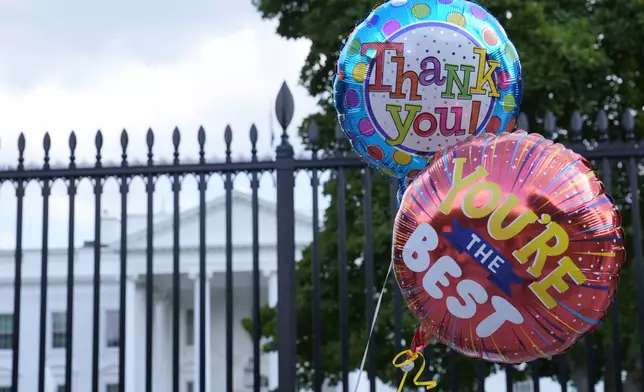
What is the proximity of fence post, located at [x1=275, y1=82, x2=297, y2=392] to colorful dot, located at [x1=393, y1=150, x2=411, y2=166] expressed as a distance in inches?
49.8

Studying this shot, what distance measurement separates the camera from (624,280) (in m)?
7.09

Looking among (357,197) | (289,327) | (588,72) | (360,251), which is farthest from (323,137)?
(289,327)

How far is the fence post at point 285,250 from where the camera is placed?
4.80 m

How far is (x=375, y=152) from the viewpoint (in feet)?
12.0

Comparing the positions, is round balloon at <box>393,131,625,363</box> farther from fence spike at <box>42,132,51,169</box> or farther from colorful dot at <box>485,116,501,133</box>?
fence spike at <box>42,132,51,169</box>

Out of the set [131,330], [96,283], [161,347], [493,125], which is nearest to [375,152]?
[493,125]

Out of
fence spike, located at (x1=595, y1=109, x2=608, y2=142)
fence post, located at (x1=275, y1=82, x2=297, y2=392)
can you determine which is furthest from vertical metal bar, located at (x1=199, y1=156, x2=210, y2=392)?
fence spike, located at (x1=595, y1=109, x2=608, y2=142)

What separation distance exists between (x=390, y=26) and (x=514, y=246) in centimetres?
123

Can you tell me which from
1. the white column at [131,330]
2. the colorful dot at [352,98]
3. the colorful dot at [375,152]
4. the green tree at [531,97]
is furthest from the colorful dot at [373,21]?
the white column at [131,330]

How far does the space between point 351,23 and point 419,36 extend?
501 centimetres

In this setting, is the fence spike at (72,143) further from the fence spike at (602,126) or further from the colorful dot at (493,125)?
the fence spike at (602,126)

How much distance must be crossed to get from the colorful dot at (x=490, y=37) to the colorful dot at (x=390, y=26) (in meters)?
0.36

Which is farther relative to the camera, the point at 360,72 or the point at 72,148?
the point at 72,148

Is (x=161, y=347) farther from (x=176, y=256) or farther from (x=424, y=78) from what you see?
(x=424, y=78)
